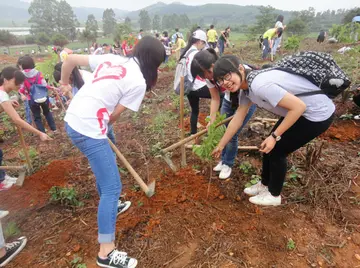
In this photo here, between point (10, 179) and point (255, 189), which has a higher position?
point (255, 189)

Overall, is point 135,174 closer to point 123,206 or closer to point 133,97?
point 123,206

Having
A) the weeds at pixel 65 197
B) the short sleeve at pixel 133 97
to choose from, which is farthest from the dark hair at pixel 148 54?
the weeds at pixel 65 197

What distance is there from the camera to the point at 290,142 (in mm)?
2096

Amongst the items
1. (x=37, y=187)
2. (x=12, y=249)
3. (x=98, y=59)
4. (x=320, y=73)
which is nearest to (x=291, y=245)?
(x=320, y=73)

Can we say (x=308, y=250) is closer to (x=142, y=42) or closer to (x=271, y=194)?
(x=271, y=194)

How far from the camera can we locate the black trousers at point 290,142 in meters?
2.00

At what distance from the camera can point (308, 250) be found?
2.10 metres

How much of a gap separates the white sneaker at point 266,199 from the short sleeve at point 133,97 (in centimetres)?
167

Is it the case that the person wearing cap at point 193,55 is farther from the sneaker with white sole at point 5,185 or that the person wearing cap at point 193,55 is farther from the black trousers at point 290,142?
the sneaker with white sole at point 5,185

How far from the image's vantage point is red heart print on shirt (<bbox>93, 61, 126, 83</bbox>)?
5.77ft

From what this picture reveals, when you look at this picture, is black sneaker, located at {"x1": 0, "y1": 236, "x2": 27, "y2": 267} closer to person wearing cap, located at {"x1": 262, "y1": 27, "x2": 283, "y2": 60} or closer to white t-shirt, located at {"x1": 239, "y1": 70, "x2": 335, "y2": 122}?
white t-shirt, located at {"x1": 239, "y1": 70, "x2": 335, "y2": 122}

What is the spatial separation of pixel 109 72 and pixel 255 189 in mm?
2022

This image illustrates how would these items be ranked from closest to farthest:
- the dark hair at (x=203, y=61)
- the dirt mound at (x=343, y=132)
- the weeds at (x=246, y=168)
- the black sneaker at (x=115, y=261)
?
1. the black sneaker at (x=115, y=261)
2. the dark hair at (x=203, y=61)
3. the weeds at (x=246, y=168)
4. the dirt mound at (x=343, y=132)

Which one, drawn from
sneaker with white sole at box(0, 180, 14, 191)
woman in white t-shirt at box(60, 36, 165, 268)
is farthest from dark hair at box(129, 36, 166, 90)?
→ sneaker with white sole at box(0, 180, 14, 191)
